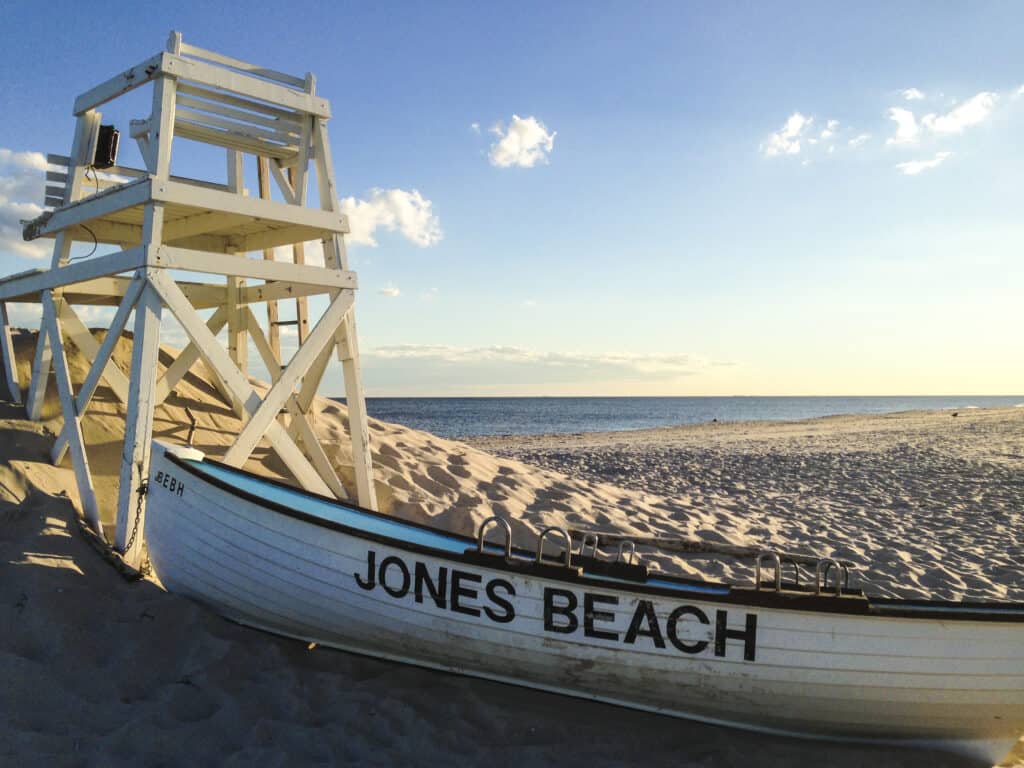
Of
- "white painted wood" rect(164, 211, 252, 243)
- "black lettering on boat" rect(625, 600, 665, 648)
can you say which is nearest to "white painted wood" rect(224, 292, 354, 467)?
"white painted wood" rect(164, 211, 252, 243)

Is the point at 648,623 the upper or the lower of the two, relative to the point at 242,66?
lower

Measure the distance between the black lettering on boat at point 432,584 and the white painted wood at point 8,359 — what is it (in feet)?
18.1

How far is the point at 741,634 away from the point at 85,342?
654cm

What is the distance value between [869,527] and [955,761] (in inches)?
232

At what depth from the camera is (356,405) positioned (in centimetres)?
662

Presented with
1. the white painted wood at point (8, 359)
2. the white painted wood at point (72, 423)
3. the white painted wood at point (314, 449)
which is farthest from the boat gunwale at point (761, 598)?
the white painted wood at point (8, 359)

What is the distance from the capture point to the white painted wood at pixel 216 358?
5.33 metres

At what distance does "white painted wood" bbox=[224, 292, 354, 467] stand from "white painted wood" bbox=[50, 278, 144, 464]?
4.23ft

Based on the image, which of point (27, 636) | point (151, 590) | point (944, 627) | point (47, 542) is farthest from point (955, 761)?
point (47, 542)

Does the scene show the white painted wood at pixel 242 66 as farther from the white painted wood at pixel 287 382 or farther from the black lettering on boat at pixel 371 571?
the black lettering on boat at pixel 371 571

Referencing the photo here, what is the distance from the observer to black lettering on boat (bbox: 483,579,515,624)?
13.2 ft

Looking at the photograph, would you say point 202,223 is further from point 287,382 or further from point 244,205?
point 287,382

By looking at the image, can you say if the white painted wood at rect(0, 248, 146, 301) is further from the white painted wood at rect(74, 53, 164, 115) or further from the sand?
the white painted wood at rect(74, 53, 164, 115)

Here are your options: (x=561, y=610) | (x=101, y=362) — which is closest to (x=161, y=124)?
(x=101, y=362)
